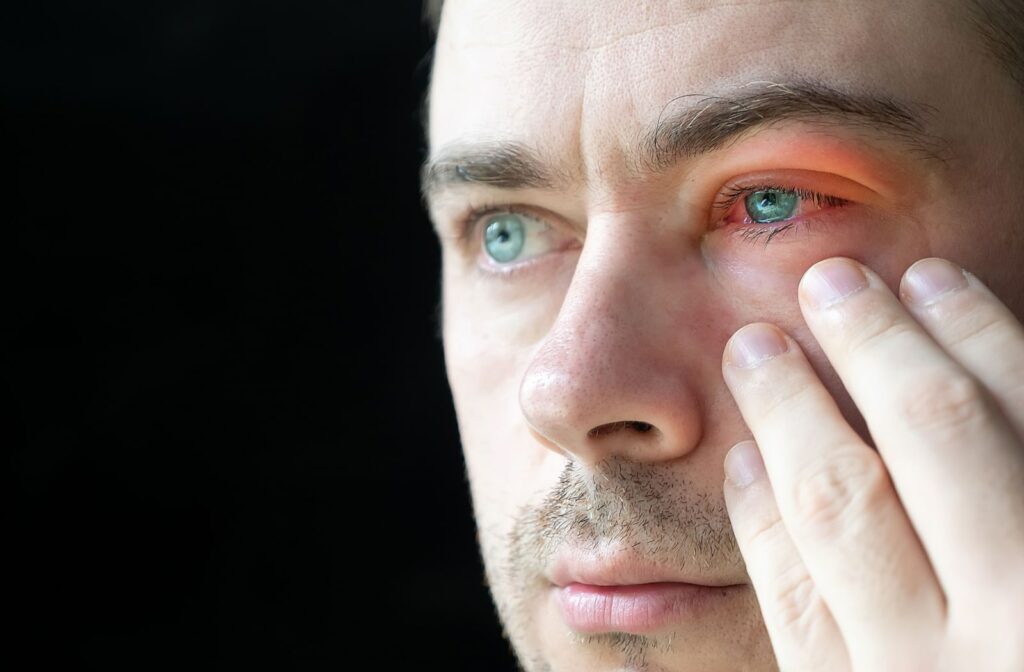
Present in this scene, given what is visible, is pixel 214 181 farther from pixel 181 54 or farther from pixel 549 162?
pixel 549 162

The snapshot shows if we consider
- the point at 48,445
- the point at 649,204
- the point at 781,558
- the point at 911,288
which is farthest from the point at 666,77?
the point at 48,445

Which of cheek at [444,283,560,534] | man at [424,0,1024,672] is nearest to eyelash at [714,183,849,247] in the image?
man at [424,0,1024,672]

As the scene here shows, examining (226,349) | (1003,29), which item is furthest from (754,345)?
(226,349)

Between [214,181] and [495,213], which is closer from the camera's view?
[495,213]

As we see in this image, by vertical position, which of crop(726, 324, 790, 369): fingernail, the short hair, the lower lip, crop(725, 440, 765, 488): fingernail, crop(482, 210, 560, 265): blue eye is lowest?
the lower lip

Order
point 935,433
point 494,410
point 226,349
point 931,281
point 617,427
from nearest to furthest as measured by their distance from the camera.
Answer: point 935,433, point 931,281, point 617,427, point 494,410, point 226,349

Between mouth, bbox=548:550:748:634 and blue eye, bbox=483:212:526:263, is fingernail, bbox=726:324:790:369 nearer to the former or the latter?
mouth, bbox=548:550:748:634

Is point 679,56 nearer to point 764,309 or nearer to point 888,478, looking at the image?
point 764,309
